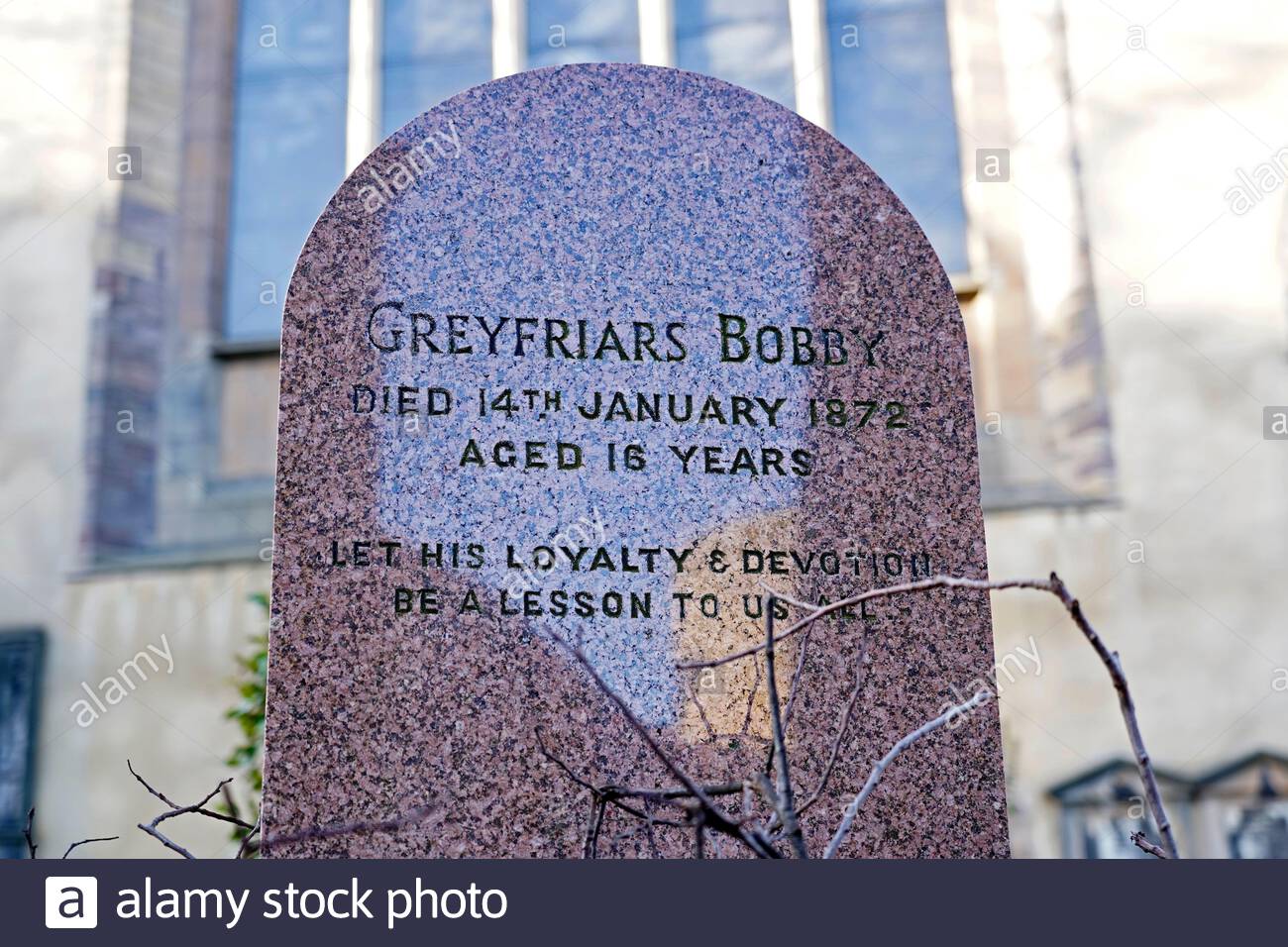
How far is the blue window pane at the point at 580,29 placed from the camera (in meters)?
12.6

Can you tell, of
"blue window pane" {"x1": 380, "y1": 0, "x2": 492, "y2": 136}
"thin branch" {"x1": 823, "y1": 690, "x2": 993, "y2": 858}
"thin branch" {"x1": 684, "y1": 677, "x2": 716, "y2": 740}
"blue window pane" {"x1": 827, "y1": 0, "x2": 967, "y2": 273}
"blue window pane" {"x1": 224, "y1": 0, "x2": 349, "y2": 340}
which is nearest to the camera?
"thin branch" {"x1": 823, "y1": 690, "x2": 993, "y2": 858}

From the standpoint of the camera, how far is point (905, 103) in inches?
484

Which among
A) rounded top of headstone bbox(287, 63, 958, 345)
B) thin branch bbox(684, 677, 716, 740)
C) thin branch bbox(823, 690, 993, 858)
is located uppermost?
rounded top of headstone bbox(287, 63, 958, 345)

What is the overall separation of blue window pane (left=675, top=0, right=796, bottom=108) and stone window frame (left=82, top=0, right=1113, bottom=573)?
106mm

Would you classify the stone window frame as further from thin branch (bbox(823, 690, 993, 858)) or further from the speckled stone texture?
thin branch (bbox(823, 690, 993, 858))

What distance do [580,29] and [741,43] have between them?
1237 mm

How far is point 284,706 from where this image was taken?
353cm

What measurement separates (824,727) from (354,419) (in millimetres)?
1253

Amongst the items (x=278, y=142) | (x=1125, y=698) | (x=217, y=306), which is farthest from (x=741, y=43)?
(x=1125, y=698)

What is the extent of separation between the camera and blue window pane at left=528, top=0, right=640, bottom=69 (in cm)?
1257

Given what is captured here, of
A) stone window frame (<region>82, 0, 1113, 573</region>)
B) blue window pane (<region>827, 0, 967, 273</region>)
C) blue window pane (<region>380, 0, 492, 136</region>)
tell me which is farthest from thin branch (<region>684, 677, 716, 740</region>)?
blue window pane (<region>380, 0, 492, 136</region>)

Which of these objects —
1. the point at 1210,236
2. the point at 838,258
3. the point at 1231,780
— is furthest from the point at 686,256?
the point at 1210,236

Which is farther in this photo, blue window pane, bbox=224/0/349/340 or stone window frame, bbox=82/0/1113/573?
blue window pane, bbox=224/0/349/340
